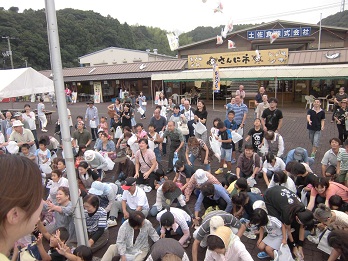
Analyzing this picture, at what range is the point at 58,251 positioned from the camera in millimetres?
3631

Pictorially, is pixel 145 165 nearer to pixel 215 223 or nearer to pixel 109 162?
pixel 109 162

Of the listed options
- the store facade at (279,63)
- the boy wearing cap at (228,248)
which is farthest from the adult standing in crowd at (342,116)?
the store facade at (279,63)

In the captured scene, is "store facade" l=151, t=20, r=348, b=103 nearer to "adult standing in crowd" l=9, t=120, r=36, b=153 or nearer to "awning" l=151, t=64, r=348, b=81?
"awning" l=151, t=64, r=348, b=81

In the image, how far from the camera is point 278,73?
56.0 ft

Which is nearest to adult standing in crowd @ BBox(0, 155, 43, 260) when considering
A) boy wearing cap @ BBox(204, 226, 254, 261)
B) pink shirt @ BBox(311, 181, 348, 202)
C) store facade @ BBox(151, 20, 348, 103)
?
boy wearing cap @ BBox(204, 226, 254, 261)

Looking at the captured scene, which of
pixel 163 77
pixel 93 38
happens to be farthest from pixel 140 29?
pixel 163 77

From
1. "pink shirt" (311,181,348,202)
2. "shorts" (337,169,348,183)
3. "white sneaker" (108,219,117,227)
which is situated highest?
"pink shirt" (311,181,348,202)

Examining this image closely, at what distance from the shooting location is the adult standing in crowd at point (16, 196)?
0.86 m

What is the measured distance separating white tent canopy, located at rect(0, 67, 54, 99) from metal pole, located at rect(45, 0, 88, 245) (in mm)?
7813

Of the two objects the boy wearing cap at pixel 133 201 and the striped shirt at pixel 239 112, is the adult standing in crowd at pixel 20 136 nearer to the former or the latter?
the boy wearing cap at pixel 133 201

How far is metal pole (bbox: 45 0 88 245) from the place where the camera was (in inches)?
114

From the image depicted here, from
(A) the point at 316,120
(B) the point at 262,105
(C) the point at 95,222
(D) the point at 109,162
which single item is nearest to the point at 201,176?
(C) the point at 95,222

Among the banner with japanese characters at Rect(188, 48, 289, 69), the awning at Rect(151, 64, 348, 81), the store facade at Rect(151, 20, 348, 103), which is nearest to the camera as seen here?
the awning at Rect(151, 64, 348, 81)

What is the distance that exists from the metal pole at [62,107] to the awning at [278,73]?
53.3ft
